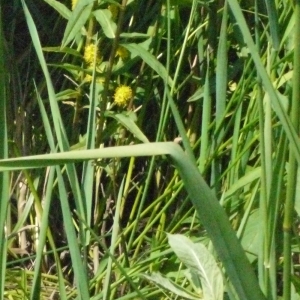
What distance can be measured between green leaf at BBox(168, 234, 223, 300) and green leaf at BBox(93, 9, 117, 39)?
61 cm

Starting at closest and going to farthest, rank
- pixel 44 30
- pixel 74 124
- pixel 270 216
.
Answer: pixel 270 216 < pixel 74 124 < pixel 44 30

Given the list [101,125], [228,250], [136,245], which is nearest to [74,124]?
[101,125]

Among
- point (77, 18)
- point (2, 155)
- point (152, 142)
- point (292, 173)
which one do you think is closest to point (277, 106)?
point (292, 173)

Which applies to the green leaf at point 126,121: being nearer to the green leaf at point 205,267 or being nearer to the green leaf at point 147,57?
the green leaf at point 147,57

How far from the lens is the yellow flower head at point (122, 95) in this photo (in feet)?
3.97

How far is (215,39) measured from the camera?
1240mm

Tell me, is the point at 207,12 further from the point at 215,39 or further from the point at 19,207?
the point at 19,207

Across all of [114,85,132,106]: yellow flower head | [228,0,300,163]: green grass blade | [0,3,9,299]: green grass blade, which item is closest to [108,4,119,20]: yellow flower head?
[114,85,132,106]: yellow flower head

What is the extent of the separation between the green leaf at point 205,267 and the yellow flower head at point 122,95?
626 millimetres

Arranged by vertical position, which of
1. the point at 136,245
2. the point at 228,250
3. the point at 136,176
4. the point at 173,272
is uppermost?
the point at 136,176

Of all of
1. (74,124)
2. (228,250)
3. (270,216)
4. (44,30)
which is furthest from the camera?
(44,30)

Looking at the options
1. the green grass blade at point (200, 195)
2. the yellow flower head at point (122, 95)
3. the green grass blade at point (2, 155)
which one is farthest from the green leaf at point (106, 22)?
the green grass blade at point (200, 195)

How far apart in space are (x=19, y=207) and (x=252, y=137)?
1.96 feet

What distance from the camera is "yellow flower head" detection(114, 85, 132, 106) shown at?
1.21m
